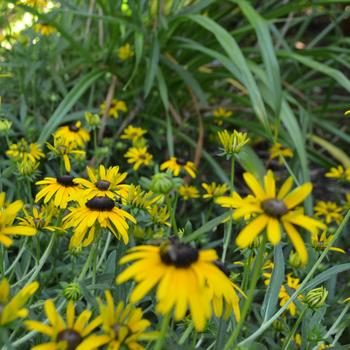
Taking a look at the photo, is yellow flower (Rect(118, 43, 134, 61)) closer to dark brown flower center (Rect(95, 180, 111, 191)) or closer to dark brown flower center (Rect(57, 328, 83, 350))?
dark brown flower center (Rect(95, 180, 111, 191))

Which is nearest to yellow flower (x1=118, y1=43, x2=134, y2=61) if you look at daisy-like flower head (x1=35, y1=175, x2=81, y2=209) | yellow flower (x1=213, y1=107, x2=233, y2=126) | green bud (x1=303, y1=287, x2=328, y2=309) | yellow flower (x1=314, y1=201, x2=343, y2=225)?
yellow flower (x1=213, y1=107, x2=233, y2=126)

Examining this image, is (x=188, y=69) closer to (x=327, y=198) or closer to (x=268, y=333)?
(x=327, y=198)

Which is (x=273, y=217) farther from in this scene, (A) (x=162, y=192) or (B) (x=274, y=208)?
(A) (x=162, y=192)

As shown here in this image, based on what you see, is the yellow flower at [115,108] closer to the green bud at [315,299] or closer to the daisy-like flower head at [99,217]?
the daisy-like flower head at [99,217]

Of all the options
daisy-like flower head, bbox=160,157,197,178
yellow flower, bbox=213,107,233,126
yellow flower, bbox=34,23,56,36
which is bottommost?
daisy-like flower head, bbox=160,157,197,178

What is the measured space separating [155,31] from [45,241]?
856mm

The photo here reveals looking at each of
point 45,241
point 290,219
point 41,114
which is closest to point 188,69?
point 41,114

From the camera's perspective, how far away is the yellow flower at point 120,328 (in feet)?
1.74

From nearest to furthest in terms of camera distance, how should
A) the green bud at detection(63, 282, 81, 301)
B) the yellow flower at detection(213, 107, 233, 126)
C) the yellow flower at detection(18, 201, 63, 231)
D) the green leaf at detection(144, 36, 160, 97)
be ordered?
the green bud at detection(63, 282, 81, 301)
the yellow flower at detection(18, 201, 63, 231)
the green leaf at detection(144, 36, 160, 97)
the yellow flower at detection(213, 107, 233, 126)

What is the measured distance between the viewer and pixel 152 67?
1.51 meters

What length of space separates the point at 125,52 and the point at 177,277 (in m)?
1.33

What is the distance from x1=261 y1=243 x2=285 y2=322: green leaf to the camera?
750 millimetres

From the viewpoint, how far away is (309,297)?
750 millimetres

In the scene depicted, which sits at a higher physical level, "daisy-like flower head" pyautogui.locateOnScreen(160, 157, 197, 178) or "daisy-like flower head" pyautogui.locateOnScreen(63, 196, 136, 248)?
"daisy-like flower head" pyautogui.locateOnScreen(160, 157, 197, 178)
